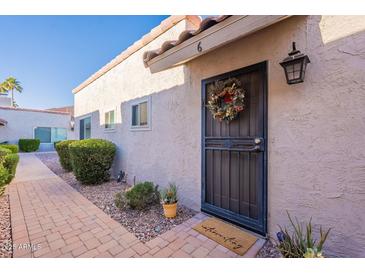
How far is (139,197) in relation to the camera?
3510 mm

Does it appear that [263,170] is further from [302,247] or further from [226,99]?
[226,99]

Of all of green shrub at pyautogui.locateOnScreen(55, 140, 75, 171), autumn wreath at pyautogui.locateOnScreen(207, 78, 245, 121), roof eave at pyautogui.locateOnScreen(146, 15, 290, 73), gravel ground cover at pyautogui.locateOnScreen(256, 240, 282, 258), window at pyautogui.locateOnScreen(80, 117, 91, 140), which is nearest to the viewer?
roof eave at pyautogui.locateOnScreen(146, 15, 290, 73)

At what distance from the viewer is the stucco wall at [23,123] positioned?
54.2 feet

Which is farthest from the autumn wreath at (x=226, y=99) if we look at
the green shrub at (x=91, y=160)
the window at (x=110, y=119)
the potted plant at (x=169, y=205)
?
the window at (x=110, y=119)

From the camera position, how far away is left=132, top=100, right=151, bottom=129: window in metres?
5.01

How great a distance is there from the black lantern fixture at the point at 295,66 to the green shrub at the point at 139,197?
121 inches

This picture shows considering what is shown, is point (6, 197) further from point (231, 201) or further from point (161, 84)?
point (231, 201)

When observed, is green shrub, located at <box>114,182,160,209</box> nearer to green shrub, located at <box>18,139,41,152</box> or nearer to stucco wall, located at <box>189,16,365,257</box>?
stucco wall, located at <box>189,16,365,257</box>

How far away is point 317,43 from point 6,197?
6968 mm

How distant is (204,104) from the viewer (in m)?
3.46

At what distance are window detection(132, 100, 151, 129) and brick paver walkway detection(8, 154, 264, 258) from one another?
239 centimetres

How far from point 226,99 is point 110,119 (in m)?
5.36

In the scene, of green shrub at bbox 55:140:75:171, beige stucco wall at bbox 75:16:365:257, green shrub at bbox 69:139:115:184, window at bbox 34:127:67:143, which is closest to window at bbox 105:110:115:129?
green shrub at bbox 69:139:115:184
